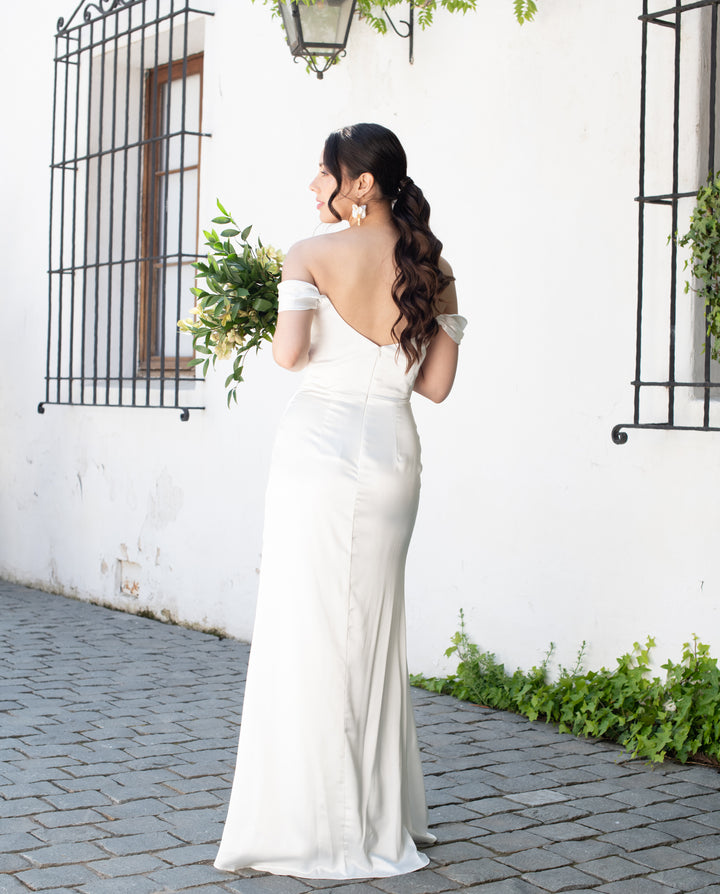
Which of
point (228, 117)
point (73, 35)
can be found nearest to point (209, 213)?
point (228, 117)

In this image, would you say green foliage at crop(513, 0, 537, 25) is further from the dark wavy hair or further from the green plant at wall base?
the dark wavy hair

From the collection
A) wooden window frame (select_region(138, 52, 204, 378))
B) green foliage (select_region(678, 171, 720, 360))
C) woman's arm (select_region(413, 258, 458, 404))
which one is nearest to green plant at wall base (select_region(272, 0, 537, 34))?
green foliage (select_region(678, 171, 720, 360))

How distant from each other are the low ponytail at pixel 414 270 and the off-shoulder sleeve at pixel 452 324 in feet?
0.27

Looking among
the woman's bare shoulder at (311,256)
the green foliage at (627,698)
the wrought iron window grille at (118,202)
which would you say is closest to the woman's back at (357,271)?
the woman's bare shoulder at (311,256)

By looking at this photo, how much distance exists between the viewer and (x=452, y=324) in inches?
128

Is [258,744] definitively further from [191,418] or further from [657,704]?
[191,418]

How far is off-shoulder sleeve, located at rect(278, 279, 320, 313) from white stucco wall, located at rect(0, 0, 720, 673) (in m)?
1.86

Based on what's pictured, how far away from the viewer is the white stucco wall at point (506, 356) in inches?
177

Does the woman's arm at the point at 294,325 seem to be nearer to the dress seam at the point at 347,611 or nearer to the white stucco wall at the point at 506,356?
the dress seam at the point at 347,611

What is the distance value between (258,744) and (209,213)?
169 inches

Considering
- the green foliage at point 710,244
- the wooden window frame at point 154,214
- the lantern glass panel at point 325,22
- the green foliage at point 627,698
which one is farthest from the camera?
the wooden window frame at point 154,214

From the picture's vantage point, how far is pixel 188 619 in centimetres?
679

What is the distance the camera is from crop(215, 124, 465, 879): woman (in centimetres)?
303

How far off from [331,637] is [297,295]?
90cm
